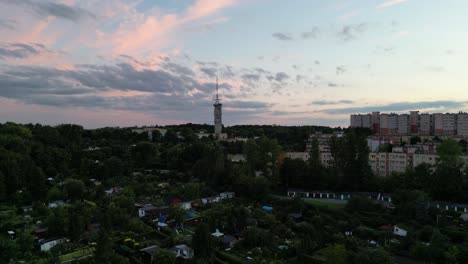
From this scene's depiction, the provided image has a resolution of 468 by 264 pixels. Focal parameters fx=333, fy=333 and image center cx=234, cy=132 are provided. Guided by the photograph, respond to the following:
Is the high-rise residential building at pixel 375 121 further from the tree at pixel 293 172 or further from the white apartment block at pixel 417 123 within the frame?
the tree at pixel 293 172

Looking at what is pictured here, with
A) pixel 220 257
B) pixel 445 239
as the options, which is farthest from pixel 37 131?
pixel 445 239

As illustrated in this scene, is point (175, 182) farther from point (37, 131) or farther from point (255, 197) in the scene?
point (37, 131)

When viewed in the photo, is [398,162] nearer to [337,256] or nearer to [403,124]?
[337,256]

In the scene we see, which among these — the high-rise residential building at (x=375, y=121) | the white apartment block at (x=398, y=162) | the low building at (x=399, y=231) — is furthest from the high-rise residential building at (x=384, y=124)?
the low building at (x=399, y=231)

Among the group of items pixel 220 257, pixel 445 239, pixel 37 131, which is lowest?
pixel 220 257

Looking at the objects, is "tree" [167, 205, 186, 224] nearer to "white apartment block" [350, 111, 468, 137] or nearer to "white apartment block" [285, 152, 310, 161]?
"white apartment block" [285, 152, 310, 161]
